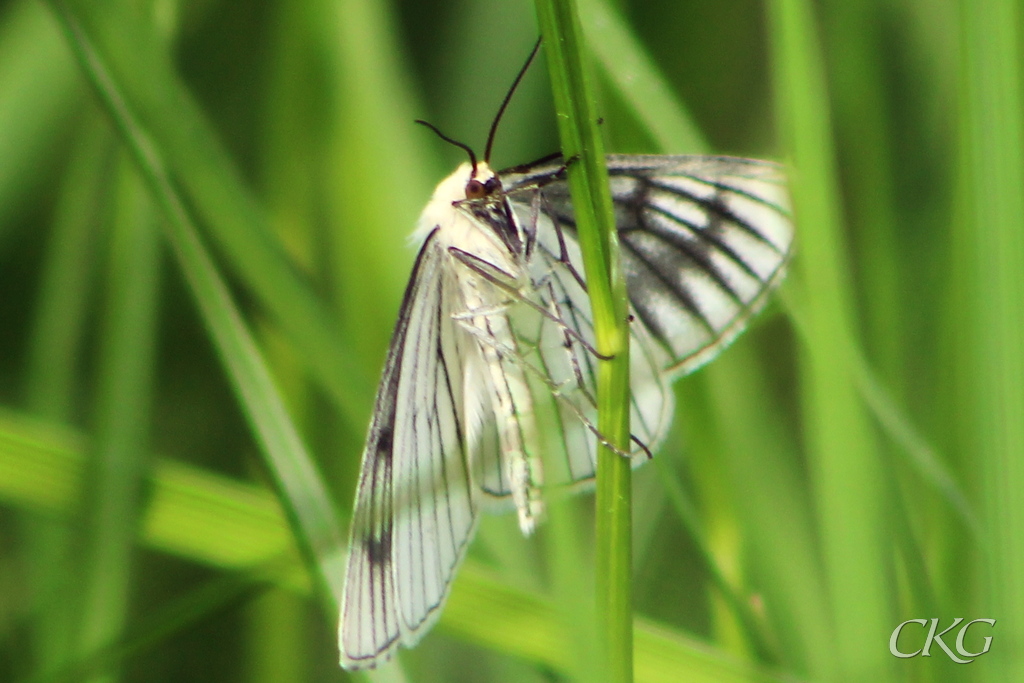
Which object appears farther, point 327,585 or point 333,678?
point 333,678

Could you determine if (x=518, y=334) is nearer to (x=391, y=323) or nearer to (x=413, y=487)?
(x=413, y=487)

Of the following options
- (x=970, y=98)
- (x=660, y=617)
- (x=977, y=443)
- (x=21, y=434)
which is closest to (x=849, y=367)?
(x=977, y=443)

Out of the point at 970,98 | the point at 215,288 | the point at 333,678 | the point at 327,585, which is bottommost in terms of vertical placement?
the point at 333,678

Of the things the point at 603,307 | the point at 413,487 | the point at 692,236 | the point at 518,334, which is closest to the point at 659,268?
the point at 692,236

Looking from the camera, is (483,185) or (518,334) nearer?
(483,185)

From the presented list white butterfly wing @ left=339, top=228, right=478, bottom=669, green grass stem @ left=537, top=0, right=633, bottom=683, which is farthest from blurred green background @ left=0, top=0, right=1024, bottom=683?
green grass stem @ left=537, top=0, right=633, bottom=683

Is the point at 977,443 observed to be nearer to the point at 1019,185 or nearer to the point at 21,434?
the point at 1019,185
